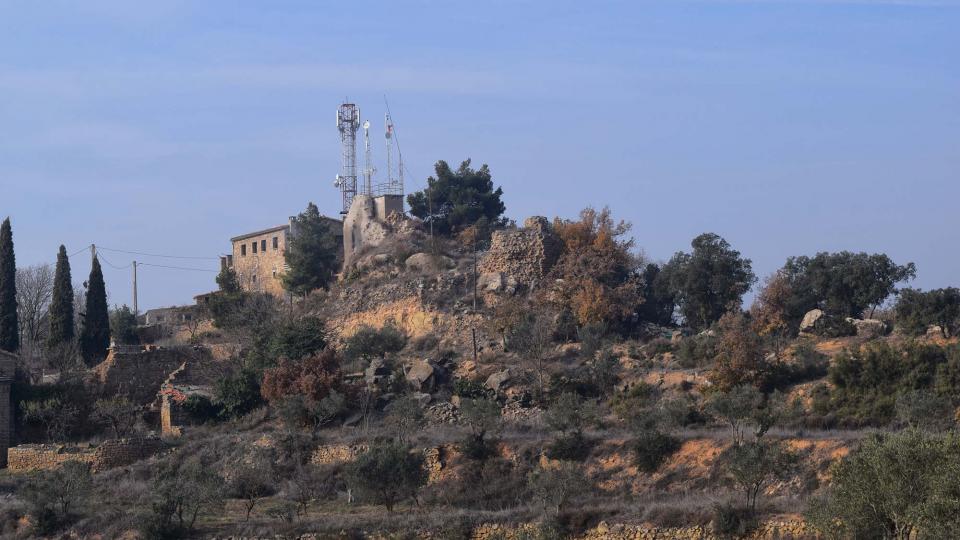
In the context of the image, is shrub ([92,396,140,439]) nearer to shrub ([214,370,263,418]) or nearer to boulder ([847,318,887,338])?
shrub ([214,370,263,418])

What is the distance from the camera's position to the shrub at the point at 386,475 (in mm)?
32844

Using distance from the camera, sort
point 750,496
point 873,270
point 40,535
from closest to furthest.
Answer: point 750,496, point 40,535, point 873,270

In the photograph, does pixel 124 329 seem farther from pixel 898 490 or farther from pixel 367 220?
pixel 898 490

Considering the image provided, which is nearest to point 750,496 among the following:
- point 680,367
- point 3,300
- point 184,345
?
point 680,367

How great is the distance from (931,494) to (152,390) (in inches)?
1399

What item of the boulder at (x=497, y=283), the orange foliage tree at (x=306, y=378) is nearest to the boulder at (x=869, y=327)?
the boulder at (x=497, y=283)

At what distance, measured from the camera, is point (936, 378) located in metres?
36.9

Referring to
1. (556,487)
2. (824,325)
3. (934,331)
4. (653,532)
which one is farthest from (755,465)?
(824,325)

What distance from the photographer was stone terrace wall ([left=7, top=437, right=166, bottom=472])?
41375 millimetres

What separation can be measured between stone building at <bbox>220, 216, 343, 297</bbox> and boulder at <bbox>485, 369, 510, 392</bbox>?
2075 cm

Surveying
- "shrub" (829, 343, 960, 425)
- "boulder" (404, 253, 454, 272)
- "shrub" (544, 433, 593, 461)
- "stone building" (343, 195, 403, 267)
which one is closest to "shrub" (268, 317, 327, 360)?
"boulder" (404, 253, 454, 272)

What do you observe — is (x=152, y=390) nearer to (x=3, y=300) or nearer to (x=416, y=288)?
(x=3, y=300)

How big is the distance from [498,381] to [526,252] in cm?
1023

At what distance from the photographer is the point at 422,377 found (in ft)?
148
